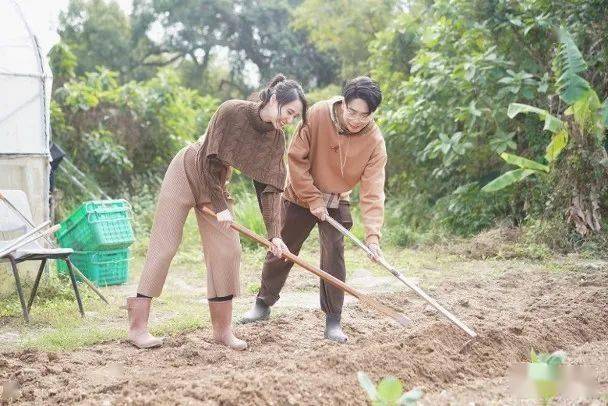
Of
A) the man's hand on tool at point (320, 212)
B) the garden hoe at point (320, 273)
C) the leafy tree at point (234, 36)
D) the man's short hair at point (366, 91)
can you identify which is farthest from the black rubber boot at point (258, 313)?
the leafy tree at point (234, 36)

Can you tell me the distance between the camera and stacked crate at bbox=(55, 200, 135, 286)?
684cm

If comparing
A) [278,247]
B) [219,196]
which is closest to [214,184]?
[219,196]

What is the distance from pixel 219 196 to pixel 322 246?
2.76 ft

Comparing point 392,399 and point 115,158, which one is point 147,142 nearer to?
point 115,158

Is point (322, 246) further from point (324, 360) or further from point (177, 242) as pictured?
point (324, 360)

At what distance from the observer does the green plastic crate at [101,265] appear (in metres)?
6.92

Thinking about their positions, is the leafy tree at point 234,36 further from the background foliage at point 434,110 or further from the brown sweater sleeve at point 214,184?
the brown sweater sleeve at point 214,184

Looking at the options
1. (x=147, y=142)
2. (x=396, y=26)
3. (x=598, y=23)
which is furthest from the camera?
(x=147, y=142)

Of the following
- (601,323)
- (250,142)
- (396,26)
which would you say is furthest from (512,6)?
(250,142)

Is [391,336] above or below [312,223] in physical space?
below

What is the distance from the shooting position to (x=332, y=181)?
15.2 feet

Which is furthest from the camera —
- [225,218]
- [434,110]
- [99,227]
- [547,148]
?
[434,110]

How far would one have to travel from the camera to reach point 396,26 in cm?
1134

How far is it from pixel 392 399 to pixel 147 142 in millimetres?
10522
